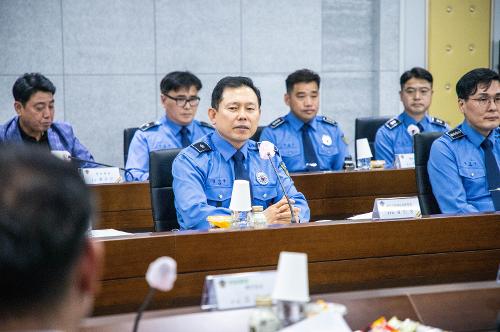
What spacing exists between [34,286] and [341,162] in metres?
4.28

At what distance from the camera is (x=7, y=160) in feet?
2.27

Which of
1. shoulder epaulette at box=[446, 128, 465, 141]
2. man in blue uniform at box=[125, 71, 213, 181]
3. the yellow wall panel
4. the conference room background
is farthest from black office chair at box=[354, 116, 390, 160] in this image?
shoulder epaulette at box=[446, 128, 465, 141]

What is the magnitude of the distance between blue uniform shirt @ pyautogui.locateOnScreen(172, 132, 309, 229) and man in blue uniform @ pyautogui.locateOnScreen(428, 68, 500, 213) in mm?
657

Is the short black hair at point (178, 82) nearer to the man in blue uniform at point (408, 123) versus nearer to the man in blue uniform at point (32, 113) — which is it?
the man in blue uniform at point (32, 113)

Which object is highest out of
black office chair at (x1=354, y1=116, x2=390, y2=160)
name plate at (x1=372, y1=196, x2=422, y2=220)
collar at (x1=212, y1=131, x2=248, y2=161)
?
black office chair at (x1=354, y1=116, x2=390, y2=160)

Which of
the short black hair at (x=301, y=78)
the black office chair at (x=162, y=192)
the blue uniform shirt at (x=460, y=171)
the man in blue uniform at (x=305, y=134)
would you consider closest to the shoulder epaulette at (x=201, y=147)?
the black office chair at (x=162, y=192)

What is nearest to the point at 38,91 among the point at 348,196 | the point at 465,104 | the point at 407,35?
the point at 348,196

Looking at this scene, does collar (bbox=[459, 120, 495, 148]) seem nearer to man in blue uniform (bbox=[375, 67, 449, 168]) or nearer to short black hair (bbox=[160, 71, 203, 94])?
man in blue uniform (bbox=[375, 67, 449, 168])

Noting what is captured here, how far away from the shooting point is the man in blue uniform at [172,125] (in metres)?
4.36

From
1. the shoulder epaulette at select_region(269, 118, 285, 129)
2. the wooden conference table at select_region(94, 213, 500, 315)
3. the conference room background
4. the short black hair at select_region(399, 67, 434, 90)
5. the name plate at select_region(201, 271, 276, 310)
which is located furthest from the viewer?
the conference room background

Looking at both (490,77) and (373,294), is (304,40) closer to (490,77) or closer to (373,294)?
(490,77)

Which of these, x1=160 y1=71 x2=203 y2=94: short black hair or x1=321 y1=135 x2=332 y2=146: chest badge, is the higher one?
x1=160 y1=71 x2=203 y2=94: short black hair

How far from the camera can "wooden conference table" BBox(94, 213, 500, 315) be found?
6.07 feet

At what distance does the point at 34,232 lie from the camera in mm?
664
